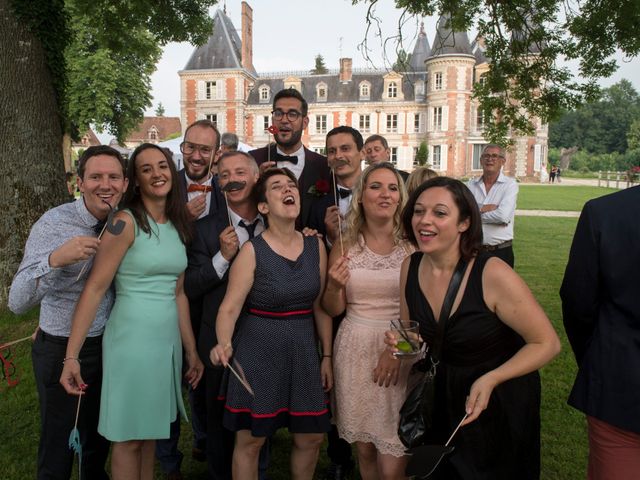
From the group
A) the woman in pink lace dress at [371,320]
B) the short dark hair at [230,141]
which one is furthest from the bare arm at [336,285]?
the short dark hair at [230,141]

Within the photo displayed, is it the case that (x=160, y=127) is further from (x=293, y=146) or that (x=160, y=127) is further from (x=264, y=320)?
(x=264, y=320)

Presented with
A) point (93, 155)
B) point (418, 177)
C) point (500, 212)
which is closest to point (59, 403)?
point (93, 155)

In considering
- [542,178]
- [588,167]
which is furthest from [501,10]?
[588,167]

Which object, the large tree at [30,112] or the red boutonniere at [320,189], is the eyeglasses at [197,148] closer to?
the red boutonniere at [320,189]

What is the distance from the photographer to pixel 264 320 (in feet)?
10.8

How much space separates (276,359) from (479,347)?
1271 mm

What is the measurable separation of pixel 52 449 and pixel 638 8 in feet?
26.1

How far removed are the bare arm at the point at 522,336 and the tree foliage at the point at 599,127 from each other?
105 metres

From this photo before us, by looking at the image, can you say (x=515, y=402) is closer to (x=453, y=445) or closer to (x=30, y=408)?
(x=453, y=445)

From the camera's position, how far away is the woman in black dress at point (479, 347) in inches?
101

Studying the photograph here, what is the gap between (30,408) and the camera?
5.32 meters

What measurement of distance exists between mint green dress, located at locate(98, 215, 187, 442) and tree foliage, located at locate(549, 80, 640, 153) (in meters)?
105

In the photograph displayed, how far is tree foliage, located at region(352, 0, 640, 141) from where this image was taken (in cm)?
754

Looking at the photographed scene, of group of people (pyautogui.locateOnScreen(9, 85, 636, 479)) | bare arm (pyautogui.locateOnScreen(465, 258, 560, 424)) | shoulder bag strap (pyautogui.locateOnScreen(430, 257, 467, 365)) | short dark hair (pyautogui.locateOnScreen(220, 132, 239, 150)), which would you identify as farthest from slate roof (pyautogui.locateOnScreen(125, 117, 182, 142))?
bare arm (pyautogui.locateOnScreen(465, 258, 560, 424))
